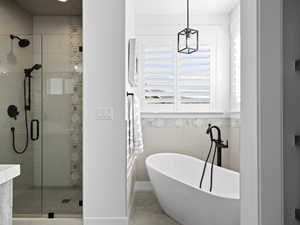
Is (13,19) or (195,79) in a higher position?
(13,19)

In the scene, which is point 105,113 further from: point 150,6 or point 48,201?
point 150,6

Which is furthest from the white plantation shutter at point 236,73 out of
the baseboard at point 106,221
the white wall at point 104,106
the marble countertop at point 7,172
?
the marble countertop at point 7,172

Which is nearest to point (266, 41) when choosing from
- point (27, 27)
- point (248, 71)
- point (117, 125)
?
point (248, 71)

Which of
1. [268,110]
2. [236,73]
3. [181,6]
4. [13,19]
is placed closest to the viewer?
[268,110]

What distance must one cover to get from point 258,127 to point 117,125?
208 cm

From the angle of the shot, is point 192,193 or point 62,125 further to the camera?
point 62,125

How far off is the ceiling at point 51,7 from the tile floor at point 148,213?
2546 millimetres

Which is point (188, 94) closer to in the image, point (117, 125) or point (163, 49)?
point (163, 49)

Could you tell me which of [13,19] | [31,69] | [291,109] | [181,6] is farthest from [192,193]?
[13,19]

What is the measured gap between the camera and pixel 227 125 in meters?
4.41

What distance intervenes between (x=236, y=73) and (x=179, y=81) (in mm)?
863

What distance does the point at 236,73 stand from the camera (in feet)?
13.4

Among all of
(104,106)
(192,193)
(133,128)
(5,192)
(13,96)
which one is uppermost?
(13,96)

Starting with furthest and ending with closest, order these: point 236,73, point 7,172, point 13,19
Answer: point 236,73, point 13,19, point 7,172
